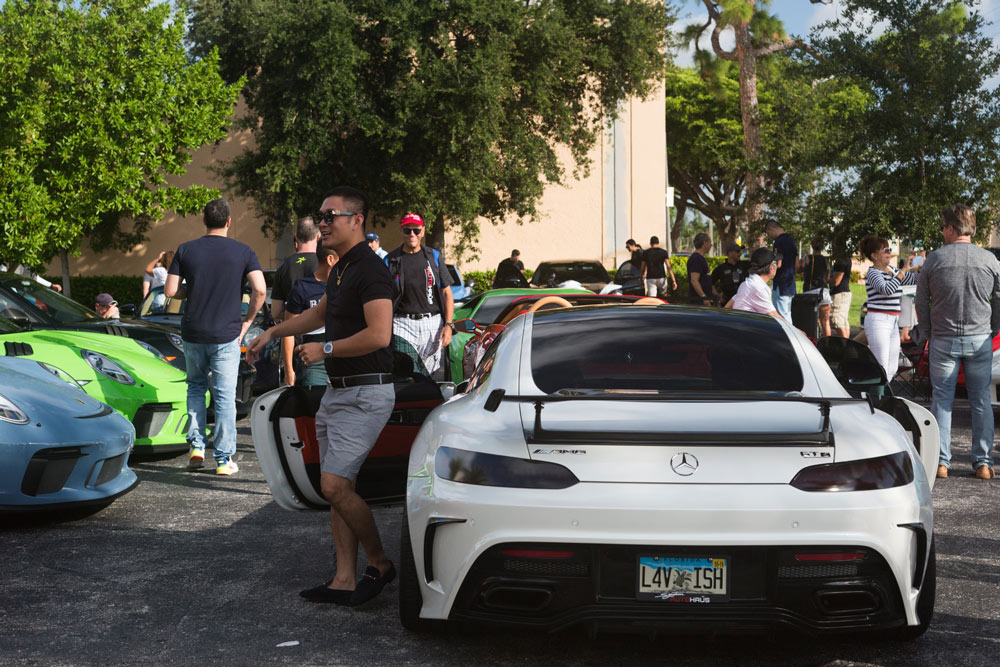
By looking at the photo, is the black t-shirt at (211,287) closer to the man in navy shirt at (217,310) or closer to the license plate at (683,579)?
the man in navy shirt at (217,310)

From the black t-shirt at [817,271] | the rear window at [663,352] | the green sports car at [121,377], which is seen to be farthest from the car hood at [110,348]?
the black t-shirt at [817,271]

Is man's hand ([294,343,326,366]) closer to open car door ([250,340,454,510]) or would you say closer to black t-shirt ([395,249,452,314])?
open car door ([250,340,454,510])

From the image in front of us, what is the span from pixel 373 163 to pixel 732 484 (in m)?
25.3

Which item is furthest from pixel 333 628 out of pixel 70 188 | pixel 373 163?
pixel 373 163

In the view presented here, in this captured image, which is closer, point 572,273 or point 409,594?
point 409,594

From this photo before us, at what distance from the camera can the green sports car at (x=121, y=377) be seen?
8023mm

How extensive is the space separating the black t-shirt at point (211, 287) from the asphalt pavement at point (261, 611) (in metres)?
1.51

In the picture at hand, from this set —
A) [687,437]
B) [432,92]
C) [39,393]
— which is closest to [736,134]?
[432,92]

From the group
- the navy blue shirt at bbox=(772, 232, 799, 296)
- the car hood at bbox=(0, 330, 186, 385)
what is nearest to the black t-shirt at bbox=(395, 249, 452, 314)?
the car hood at bbox=(0, 330, 186, 385)

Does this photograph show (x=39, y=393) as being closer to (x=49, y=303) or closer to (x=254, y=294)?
(x=254, y=294)

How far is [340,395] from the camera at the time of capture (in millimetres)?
4809

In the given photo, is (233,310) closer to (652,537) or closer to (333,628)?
(333,628)

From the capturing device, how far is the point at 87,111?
2336 cm

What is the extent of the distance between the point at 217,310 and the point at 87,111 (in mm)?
17175
